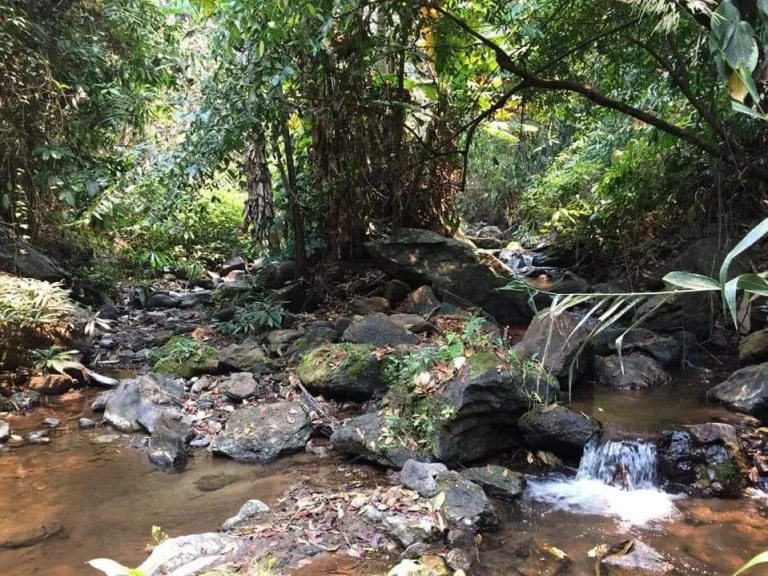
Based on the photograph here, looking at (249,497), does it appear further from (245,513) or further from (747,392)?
(747,392)

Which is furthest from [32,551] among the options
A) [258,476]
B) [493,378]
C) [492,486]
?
[493,378]

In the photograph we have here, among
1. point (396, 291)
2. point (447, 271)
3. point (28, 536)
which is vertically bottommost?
→ point (28, 536)

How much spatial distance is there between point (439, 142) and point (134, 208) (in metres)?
4.40

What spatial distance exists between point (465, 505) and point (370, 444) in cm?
107

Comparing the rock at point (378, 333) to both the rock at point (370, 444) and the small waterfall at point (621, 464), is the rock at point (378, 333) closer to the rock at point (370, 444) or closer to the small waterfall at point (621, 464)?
the rock at point (370, 444)

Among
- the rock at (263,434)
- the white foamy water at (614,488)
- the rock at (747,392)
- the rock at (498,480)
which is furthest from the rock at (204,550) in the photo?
the rock at (747,392)

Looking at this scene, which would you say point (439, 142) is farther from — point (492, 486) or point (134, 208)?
point (492, 486)

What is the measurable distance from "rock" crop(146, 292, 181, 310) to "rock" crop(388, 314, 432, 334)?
4.41 metres

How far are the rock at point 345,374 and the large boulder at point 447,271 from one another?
8.79 ft

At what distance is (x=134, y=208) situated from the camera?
22.9ft

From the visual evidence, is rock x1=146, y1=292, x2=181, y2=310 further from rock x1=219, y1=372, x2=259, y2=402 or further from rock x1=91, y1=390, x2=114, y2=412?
rock x1=219, y1=372, x2=259, y2=402

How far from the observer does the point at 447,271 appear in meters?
8.23

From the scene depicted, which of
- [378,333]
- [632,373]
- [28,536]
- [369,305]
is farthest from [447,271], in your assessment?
[28,536]

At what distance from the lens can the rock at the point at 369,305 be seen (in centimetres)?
772
